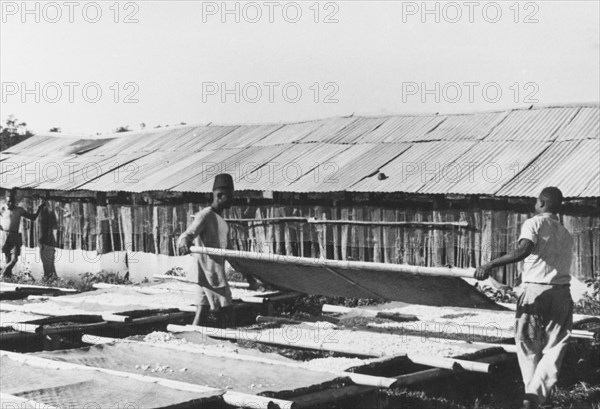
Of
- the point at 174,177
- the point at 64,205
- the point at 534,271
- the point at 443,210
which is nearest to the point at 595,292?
the point at 443,210

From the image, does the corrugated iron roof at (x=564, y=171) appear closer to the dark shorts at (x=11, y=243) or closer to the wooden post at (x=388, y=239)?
the wooden post at (x=388, y=239)

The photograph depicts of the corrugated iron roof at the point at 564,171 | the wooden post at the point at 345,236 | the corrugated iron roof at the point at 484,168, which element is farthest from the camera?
the wooden post at the point at 345,236

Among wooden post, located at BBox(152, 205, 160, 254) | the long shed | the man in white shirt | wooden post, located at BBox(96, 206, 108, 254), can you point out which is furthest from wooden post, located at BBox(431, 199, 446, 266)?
wooden post, located at BBox(96, 206, 108, 254)

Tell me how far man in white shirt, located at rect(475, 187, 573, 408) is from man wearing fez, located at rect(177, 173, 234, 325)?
9.35 ft

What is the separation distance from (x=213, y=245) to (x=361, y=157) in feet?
26.1

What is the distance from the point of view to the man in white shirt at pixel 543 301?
6.50 meters

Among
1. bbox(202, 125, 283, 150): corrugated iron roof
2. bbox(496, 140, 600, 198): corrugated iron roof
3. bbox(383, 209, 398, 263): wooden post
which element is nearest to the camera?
bbox(496, 140, 600, 198): corrugated iron roof

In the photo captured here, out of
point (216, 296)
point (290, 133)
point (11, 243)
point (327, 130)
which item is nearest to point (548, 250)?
point (216, 296)

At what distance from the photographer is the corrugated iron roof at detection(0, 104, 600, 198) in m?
13.5

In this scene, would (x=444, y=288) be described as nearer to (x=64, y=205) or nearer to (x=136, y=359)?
(x=136, y=359)

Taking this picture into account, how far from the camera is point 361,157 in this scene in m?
16.2

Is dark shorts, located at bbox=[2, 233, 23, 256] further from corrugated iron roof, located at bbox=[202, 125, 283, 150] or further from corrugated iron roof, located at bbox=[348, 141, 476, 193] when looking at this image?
corrugated iron roof, located at bbox=[348, 141, 476, 193]

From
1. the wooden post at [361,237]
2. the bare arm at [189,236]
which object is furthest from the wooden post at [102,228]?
the bare arm at [189,236]

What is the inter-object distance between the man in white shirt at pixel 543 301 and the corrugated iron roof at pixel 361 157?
218 inches
